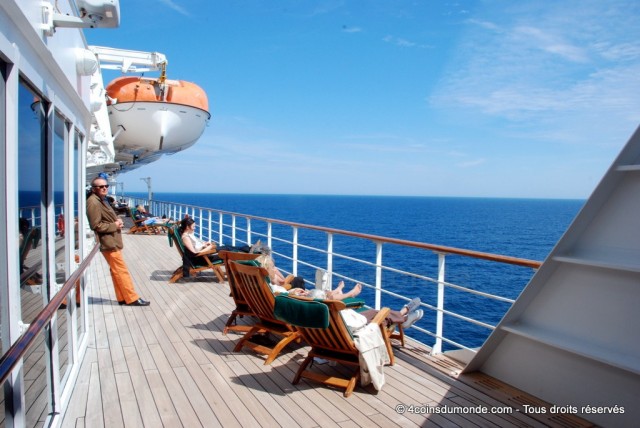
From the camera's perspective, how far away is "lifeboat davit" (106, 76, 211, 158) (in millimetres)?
11180

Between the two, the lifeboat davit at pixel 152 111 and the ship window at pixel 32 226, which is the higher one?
the lifeboat davit at pixel 152 111

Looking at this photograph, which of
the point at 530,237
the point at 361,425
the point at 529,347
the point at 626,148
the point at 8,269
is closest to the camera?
the point at 8,269

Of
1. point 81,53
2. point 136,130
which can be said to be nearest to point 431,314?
point 136,130

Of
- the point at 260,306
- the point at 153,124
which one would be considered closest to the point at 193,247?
the point at 260,306

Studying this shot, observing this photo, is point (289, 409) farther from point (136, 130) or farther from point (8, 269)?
point (136, 130)

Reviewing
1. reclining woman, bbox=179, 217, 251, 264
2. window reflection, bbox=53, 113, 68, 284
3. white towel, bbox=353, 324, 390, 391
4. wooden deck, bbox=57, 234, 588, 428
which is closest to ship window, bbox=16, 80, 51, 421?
window reflection, bbox=53, 113, 68, 284

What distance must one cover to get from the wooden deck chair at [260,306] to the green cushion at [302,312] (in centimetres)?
40

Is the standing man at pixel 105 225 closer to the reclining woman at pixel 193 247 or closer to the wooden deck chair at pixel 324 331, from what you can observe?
the reclining woman at pixel 193 247

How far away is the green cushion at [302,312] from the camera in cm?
238

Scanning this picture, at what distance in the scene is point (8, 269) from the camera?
1.39 m

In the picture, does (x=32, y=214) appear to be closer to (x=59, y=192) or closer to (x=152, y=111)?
(x=59, y=192)

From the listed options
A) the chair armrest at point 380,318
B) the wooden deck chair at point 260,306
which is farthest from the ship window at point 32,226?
the chair armrest at point 380,318

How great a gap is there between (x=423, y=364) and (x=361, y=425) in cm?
97

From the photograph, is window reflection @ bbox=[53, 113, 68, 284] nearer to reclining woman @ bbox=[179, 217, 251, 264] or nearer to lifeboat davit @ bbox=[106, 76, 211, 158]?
reclining woman @ bbox=[179, 217, 251, 264]
